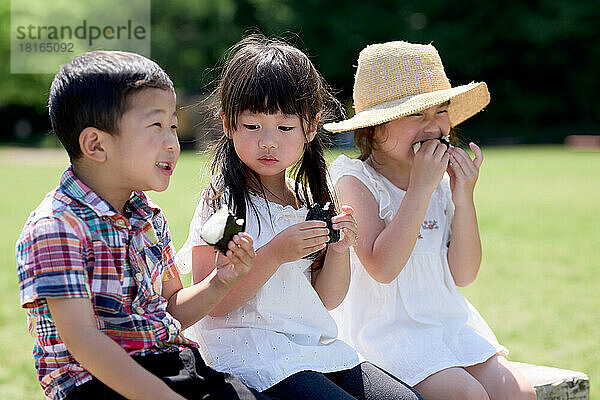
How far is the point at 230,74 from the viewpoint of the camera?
2.87 meters

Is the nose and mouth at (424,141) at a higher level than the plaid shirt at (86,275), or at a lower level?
higher

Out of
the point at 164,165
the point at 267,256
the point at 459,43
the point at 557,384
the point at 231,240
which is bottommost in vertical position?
the point at 557,384

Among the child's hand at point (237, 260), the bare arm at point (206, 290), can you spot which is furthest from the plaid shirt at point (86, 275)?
the child's hand at point (237, 260)

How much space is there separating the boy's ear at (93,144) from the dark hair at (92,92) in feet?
0.06

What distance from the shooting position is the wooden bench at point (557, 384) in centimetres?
323

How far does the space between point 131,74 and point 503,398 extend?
6.45 feet

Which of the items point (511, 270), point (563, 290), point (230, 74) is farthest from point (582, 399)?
point (511, 270)

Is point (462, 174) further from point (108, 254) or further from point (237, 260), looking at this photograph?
point (108, 254)

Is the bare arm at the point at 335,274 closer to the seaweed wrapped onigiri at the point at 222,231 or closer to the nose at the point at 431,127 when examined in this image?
the seaweed wrapped onigiri at the point at 222,231

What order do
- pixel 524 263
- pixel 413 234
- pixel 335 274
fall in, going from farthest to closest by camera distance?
1. pixel 524 263
2. pixel 413 234
3. pixel 335 274

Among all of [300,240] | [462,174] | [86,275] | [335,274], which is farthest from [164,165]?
[462,174]

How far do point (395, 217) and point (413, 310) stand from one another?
17.3 inches

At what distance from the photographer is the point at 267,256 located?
2658 mm

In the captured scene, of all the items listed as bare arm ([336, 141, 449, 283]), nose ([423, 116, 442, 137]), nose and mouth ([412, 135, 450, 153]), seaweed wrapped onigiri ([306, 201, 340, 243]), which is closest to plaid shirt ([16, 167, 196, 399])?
seaweed wrapped onigiri ([306, 201, 340, 243])
